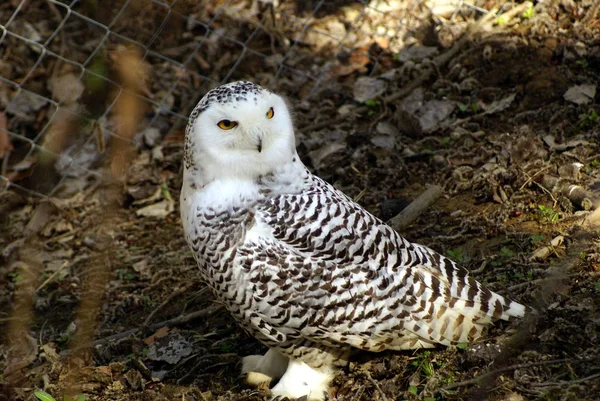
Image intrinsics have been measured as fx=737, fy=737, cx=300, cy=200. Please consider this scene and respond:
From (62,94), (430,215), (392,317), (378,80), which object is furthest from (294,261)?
(62,94)

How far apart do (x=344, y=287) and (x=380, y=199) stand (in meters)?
1.58

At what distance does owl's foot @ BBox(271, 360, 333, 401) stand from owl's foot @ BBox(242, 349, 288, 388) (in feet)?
0.45

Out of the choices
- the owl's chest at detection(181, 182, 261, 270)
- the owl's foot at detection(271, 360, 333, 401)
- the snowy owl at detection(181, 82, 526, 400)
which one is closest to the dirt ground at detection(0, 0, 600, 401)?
the owl's foot at detection(271, 360, 333, 401)

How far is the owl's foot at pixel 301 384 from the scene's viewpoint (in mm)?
3875

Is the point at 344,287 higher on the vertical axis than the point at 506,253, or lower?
higher

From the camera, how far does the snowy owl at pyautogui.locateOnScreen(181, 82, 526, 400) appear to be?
11.8 ft

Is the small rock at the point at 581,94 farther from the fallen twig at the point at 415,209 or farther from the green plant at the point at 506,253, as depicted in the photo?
the green plant at the point at 506,253

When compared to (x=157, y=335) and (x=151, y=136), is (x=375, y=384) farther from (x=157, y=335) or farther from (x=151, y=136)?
(x=151, y=136)

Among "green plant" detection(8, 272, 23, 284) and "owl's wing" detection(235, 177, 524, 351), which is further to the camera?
"green plant" detection(8, 272, 23, 284)

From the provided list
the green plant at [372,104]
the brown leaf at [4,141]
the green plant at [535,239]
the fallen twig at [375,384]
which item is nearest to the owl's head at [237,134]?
the fallen twig at [375,384]

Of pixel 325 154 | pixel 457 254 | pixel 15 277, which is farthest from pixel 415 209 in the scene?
pixel 15 277

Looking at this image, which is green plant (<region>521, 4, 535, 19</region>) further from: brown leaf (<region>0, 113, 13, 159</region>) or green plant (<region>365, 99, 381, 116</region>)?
brown leaf (<region>0, 113, 13, 159</region>)

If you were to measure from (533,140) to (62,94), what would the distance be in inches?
156

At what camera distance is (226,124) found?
3594 millimetres
